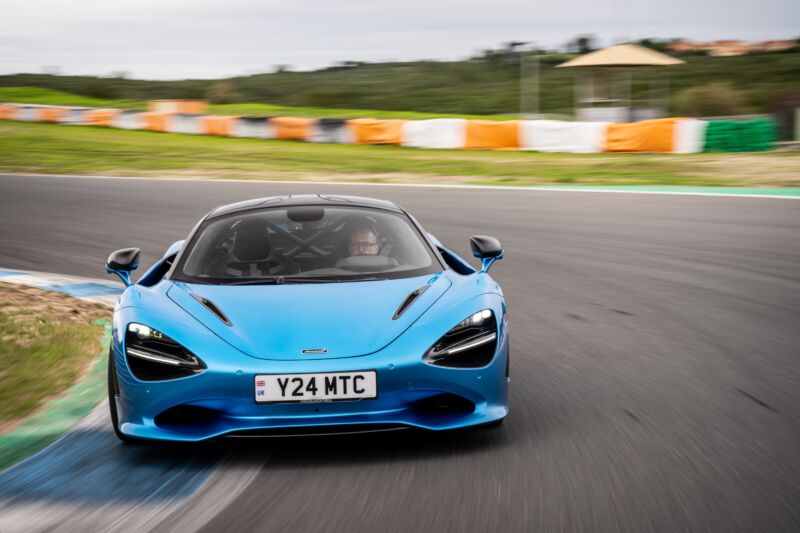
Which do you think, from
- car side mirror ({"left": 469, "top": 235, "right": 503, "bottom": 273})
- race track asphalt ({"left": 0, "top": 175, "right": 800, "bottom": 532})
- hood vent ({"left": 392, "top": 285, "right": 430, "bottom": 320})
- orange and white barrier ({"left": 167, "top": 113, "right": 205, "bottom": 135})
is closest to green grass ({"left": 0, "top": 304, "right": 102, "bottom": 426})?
race track asphalt ({"left": 0, "top": 175, "right": 800, "bottom": 532})

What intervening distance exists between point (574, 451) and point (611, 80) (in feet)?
117

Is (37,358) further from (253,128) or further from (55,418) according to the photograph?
(253,128)

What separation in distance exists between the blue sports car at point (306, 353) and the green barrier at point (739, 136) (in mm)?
21379

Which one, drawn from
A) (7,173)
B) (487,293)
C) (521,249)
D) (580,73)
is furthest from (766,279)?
(580,73)

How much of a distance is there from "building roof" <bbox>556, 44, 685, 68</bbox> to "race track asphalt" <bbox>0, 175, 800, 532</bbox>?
28639mm

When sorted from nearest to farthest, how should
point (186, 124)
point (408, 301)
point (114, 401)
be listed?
point (114, 401) → point (408, 301) → point (186, 124)

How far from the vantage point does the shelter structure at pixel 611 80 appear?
123ft

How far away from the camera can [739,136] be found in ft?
81.9

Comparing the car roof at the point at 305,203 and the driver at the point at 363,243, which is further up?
the car roof at the point at 305,203

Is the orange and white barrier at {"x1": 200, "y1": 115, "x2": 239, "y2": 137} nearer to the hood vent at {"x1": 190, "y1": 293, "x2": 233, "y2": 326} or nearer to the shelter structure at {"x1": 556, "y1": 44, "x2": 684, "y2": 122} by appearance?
the shelter structure at {"x1": 556, "y1": 44, "x2": 684, "y2": 122}

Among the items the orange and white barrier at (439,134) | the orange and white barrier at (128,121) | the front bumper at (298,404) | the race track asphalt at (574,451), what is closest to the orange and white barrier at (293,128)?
the orange and white barrier at (439,134)

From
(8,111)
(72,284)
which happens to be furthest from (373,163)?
(8,111)

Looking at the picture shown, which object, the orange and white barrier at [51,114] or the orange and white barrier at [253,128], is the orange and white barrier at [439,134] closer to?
the orange and white barrier at [253,128]

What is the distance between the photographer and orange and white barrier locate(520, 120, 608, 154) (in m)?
26.6
